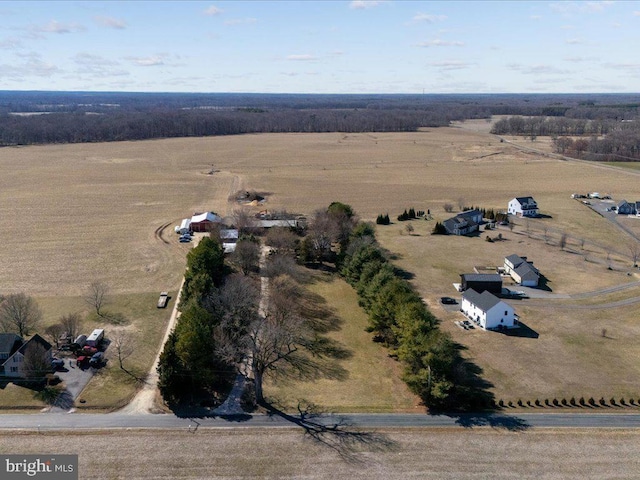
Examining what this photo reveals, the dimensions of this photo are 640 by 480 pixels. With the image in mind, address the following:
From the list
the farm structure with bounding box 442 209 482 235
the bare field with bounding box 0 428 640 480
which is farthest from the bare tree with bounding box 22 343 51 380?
the farm structure with bounding box 442 209 482 235

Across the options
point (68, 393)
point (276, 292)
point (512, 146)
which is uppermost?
point (512, 146)

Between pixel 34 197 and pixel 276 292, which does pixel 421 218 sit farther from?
pixel 34 197

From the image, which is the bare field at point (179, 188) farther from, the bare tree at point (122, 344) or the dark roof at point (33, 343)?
the dark roof at point (33, 343)

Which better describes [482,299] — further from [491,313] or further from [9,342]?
[9,342]

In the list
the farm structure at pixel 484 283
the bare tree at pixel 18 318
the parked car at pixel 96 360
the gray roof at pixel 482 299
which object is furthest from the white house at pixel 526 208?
the bare tree at pixel 18 318

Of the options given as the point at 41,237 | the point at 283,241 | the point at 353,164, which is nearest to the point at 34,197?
the point at 41,237

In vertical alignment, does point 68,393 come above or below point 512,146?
below

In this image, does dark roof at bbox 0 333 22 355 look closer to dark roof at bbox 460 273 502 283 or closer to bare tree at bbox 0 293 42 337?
bare tree at bbox 0 293 42 337
